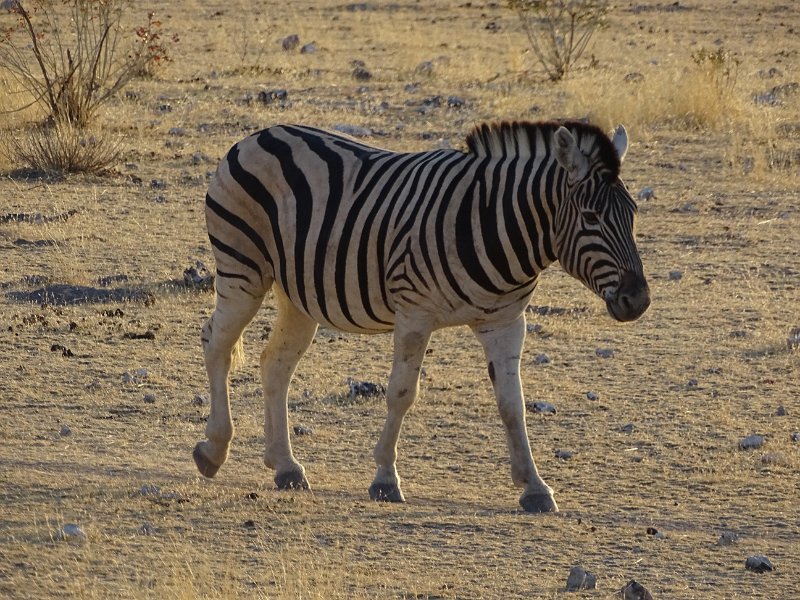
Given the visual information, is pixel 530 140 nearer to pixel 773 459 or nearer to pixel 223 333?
pixel 223 333

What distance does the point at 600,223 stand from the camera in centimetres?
607

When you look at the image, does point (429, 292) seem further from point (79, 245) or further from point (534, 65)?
point (534, 65)

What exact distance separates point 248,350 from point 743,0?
24175 millimetres

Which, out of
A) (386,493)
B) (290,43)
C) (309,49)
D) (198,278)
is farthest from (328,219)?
(290,43)

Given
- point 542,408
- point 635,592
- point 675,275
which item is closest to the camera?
point 635,592

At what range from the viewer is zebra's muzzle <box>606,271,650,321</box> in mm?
6012

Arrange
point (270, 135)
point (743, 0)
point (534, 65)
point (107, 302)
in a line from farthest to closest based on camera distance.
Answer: point (743, 0) → point (534, 65) → point (107, 302) → point (270, 135)

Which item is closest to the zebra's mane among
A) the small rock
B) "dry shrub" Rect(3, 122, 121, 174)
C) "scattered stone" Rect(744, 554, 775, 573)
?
"scattered stone" Rect(744, 554, 775, 573)

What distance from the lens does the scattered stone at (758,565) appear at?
5.55 metres

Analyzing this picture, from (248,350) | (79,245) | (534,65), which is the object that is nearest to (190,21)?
(534,65)

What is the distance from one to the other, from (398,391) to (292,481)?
2.39 ft

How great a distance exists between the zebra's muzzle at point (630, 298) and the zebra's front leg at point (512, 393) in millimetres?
591

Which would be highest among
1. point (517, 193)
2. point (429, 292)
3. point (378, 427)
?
point (517, 193)

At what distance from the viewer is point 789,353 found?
29.7 ft
